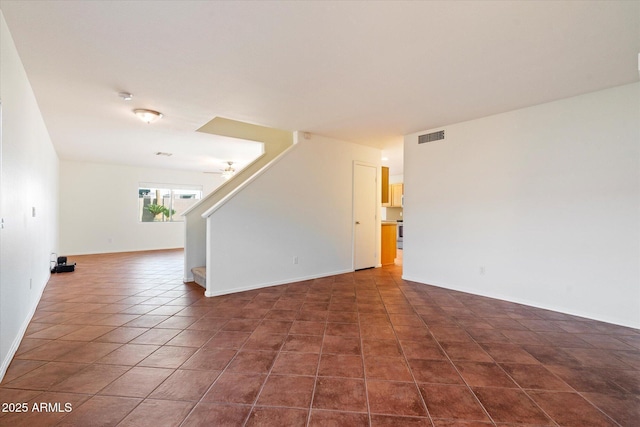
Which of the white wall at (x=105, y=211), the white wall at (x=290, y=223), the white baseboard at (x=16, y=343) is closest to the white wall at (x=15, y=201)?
the white baseboard at (x=16, y=343)

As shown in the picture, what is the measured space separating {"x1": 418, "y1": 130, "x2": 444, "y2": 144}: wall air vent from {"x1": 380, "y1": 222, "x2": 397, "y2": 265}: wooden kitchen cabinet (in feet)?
7.13

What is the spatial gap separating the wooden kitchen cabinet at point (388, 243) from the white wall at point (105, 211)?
22.2 feet

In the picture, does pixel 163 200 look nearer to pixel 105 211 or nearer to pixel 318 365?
pixel 105 211

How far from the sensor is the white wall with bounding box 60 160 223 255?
24.2 ft

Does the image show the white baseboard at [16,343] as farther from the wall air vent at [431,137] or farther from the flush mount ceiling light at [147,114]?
the wall air vent at [431,137]

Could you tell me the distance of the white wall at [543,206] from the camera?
113 inches

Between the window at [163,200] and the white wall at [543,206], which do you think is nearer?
the white wall at [543,206]

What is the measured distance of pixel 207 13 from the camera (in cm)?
186

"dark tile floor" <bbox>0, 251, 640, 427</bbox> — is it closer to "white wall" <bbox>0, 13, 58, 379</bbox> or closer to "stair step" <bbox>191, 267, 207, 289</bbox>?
"white wall" <bbox>0, 13, 58, 379</bbox>

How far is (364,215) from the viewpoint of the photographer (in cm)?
555

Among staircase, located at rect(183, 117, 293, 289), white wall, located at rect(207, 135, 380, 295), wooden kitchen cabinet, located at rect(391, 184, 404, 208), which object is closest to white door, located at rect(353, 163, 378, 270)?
white wall, located at rect(207, 135, 380, 295)

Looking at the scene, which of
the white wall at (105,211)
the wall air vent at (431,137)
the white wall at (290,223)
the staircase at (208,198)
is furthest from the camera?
the white wall at (105,211)

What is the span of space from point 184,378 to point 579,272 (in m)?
4.03

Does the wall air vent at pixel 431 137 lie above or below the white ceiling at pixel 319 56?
below
